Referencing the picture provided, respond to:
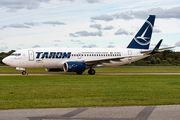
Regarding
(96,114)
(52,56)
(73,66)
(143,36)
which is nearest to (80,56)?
(73,66)

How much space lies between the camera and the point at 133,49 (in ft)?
135

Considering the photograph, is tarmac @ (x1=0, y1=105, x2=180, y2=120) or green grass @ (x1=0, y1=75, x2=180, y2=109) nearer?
tarmac @ (x1=0, y1=105, x2=180, y2=120)

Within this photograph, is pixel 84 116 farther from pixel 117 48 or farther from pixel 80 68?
pixel 117 48

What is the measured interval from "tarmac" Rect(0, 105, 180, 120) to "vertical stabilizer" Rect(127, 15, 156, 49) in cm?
3191

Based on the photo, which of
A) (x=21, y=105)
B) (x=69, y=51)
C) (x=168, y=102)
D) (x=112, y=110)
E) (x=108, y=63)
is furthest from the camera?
(x=108, y=63)

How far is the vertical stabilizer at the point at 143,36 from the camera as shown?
4169cm

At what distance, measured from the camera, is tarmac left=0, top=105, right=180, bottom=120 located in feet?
28.1

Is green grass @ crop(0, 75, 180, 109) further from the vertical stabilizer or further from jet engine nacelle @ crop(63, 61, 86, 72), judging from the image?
the vertical stabilizer

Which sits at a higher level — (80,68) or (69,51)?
(69,51)

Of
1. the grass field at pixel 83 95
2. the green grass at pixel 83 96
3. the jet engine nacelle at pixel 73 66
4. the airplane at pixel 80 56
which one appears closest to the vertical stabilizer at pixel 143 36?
the airplane at pixel 80 56

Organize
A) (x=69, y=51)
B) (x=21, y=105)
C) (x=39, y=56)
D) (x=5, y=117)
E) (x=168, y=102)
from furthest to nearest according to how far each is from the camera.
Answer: (x=69, y=51), (x=39, y=56), (x=168, y=102), (x=21, y=105), (x=5, y=117)

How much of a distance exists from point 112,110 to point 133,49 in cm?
3207

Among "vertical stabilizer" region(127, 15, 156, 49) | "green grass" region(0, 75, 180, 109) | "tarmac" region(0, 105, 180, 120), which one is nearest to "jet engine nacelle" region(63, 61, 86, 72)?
"vertical stabilizer" region(127, 15, 156, 49)

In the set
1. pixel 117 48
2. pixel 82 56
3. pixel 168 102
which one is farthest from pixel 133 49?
pixel 168 102
